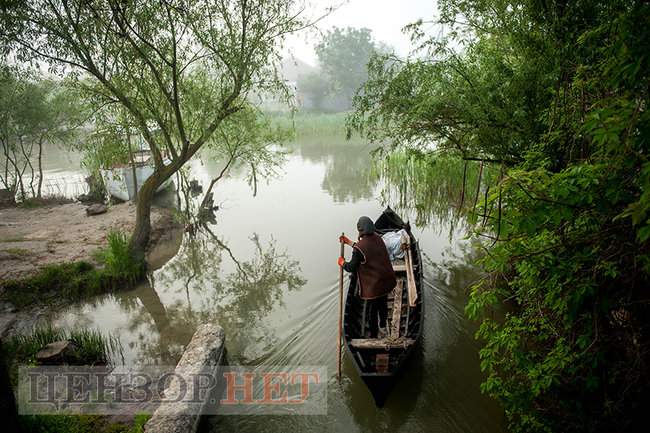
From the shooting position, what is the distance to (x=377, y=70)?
21.6 ft

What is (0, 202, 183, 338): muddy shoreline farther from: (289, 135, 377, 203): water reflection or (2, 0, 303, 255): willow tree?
(289, 135, 377, 203): water reflection

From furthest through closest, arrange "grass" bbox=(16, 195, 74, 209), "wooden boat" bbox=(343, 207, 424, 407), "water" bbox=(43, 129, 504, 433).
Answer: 1. "grass" bbox=(16, 195, 74, 209)
2. "water" bbox=(43, 129, 504, 433)
3. "wooden boat" bbox=(343, 207, 424, 407)

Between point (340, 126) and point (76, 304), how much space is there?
2592cm

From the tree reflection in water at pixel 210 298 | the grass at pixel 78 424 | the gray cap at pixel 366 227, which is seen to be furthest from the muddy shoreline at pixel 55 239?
the gray cap at pixel 366 227

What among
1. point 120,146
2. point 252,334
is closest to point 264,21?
point 120,146

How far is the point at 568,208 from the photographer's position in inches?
105

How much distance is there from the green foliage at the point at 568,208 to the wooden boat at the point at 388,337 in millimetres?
1235

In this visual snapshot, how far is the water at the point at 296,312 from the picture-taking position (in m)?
4.61

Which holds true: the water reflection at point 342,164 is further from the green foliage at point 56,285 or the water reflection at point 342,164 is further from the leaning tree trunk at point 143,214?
the green foliage at point 56,285

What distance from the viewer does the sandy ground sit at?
28.3 ft

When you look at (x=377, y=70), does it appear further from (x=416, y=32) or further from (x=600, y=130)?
(x=600, y=130)

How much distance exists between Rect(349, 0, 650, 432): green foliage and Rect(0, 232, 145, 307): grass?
7.55 meters

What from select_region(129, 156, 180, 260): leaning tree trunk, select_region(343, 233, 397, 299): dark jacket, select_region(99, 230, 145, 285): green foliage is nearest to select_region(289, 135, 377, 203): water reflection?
select_region(129, 156, 180, 260): leaning tree trunk

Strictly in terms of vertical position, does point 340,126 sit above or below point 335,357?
above
